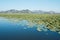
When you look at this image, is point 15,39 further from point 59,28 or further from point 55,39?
point 59,28

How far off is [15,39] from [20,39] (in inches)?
10.7

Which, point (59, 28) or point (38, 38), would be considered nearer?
point (38, 38)

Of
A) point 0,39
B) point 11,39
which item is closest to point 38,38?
point 11,39

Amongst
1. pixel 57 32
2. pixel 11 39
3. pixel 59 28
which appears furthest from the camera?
pixel 59 28

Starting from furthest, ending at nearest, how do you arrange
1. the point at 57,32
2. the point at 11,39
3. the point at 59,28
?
the point at 59,28, the point at 57,32, the point at 11,39

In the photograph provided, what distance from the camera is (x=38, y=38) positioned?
8133 millimetres

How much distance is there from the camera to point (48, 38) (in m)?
8.24

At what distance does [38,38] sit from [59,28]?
2704mm

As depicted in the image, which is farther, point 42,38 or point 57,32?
point 57,32

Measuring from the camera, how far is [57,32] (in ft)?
31.1

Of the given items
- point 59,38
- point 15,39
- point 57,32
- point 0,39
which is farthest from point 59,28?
point 0,39

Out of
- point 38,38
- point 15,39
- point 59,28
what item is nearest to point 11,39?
point 15,39

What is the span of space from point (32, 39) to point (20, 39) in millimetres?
656

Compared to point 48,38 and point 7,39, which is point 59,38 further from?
point 7,39
